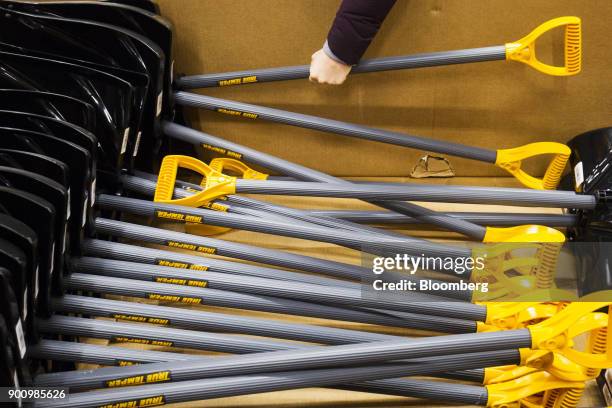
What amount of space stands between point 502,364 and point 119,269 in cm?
68

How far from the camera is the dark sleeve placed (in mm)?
1146

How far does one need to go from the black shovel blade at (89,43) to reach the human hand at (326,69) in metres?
0.30

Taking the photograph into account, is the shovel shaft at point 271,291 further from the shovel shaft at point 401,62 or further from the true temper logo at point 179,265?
the shovel shaft at point 401,62

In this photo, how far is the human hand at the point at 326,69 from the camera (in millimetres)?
1282

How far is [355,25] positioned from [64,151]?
0.54 m

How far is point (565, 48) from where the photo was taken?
135 cm

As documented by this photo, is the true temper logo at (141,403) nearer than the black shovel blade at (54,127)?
Yes

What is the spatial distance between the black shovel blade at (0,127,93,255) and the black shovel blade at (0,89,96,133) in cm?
11

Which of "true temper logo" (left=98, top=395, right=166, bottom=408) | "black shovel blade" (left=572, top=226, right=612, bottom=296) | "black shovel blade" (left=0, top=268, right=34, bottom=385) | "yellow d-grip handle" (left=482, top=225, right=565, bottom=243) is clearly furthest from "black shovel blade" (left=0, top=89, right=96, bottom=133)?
"black shovel blade" (left=572, top=226, right=612, bottom=296)

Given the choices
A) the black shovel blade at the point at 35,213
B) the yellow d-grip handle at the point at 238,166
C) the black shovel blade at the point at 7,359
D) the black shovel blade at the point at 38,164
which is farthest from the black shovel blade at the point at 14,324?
the yellow d-grip handle at the point at 238,166

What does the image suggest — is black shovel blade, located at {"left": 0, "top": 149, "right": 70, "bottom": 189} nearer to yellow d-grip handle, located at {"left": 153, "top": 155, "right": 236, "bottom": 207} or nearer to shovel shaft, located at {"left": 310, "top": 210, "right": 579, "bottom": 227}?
yellow d-grip handle, located at {"left": 153, "top": 155, "right": 236, "bottom": 207}

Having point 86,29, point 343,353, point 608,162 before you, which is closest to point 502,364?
point 343,353

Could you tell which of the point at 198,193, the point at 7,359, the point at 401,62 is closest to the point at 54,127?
the point at 198,193

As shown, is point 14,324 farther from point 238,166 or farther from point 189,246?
point 238,166
